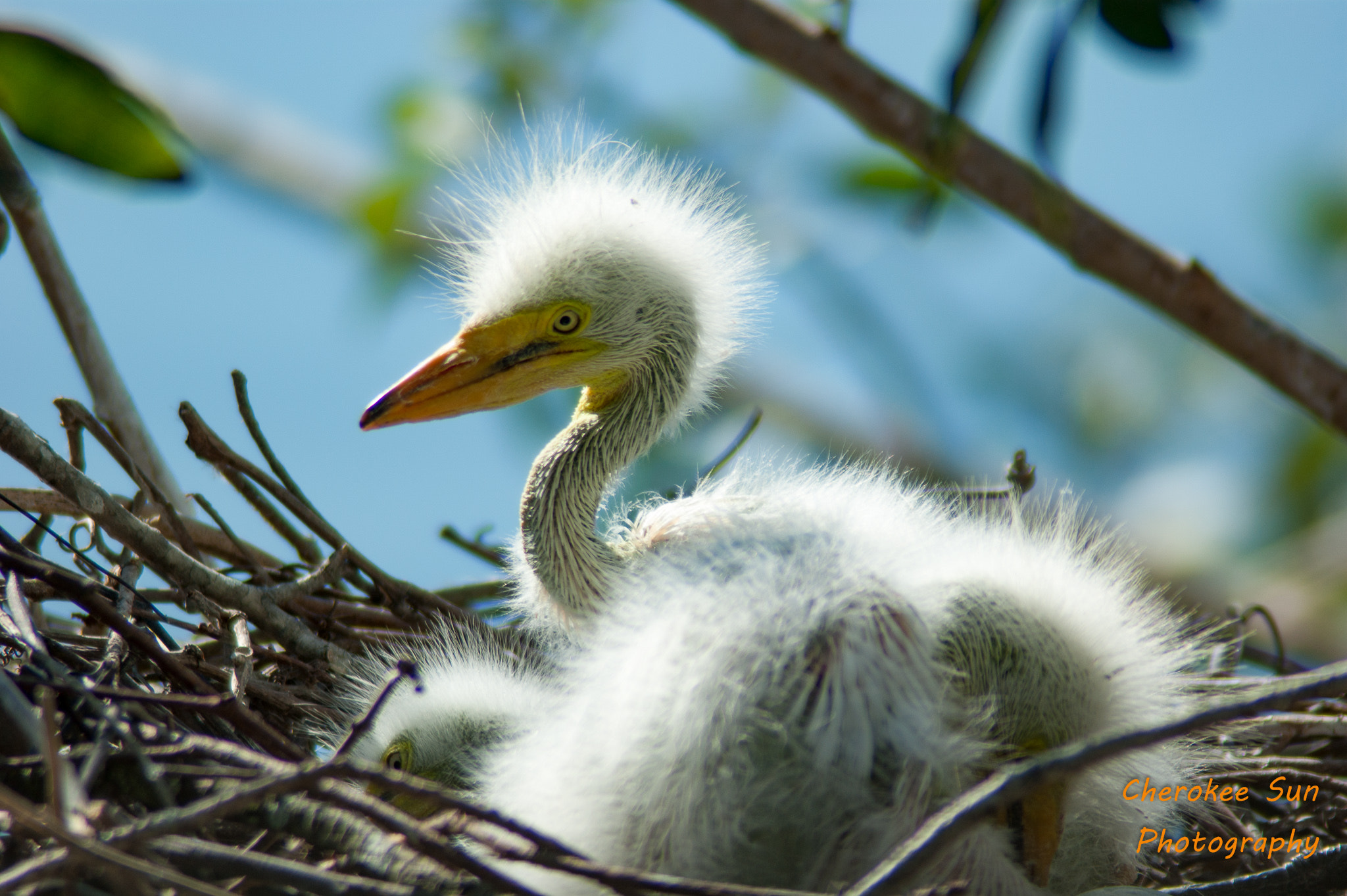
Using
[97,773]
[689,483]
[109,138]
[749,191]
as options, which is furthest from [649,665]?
[749,191]

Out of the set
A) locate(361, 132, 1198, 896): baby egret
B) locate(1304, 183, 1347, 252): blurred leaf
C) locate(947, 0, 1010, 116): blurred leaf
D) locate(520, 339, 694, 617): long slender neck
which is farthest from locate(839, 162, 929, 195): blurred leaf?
locate(1304, 183, 1347, 252): blurred leaf

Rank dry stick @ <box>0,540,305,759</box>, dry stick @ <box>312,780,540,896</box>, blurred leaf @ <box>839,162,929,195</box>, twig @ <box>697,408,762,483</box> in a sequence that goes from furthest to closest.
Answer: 1. twig @ <box>697,408,762,483</box>
2. blurred leaf @ <box>839,162,929,195</box>
3. dry stick @ <box>0,540,305,759</box>
4. dry stick @ <box>312,780,540,896</box>

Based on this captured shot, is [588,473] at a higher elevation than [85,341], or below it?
higher

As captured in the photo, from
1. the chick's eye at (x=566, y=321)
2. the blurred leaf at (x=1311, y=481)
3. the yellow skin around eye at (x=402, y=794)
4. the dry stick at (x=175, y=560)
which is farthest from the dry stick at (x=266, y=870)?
the blurred leaf at (x=1311, y=481)

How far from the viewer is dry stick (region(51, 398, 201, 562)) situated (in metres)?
1.45

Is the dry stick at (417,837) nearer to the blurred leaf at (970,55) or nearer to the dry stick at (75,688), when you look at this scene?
the dry stick at (75,688)

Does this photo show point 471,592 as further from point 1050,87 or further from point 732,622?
point 1050,87

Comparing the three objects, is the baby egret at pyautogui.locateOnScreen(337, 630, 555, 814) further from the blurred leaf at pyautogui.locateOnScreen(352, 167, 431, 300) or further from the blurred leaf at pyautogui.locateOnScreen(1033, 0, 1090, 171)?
the blurred leaf at pyautogui.locateOnScreen(352, 167, 431, 300)

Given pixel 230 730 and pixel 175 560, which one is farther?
pixel 175 560

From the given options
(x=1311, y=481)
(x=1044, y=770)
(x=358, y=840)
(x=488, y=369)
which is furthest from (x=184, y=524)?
(x=1311, y=481)

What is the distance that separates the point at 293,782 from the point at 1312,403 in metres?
1.02

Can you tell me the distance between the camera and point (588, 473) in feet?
5.06

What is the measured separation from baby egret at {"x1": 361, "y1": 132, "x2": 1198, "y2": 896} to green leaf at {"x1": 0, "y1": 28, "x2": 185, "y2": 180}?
→ 0.60m

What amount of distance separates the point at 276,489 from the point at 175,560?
273 mm
